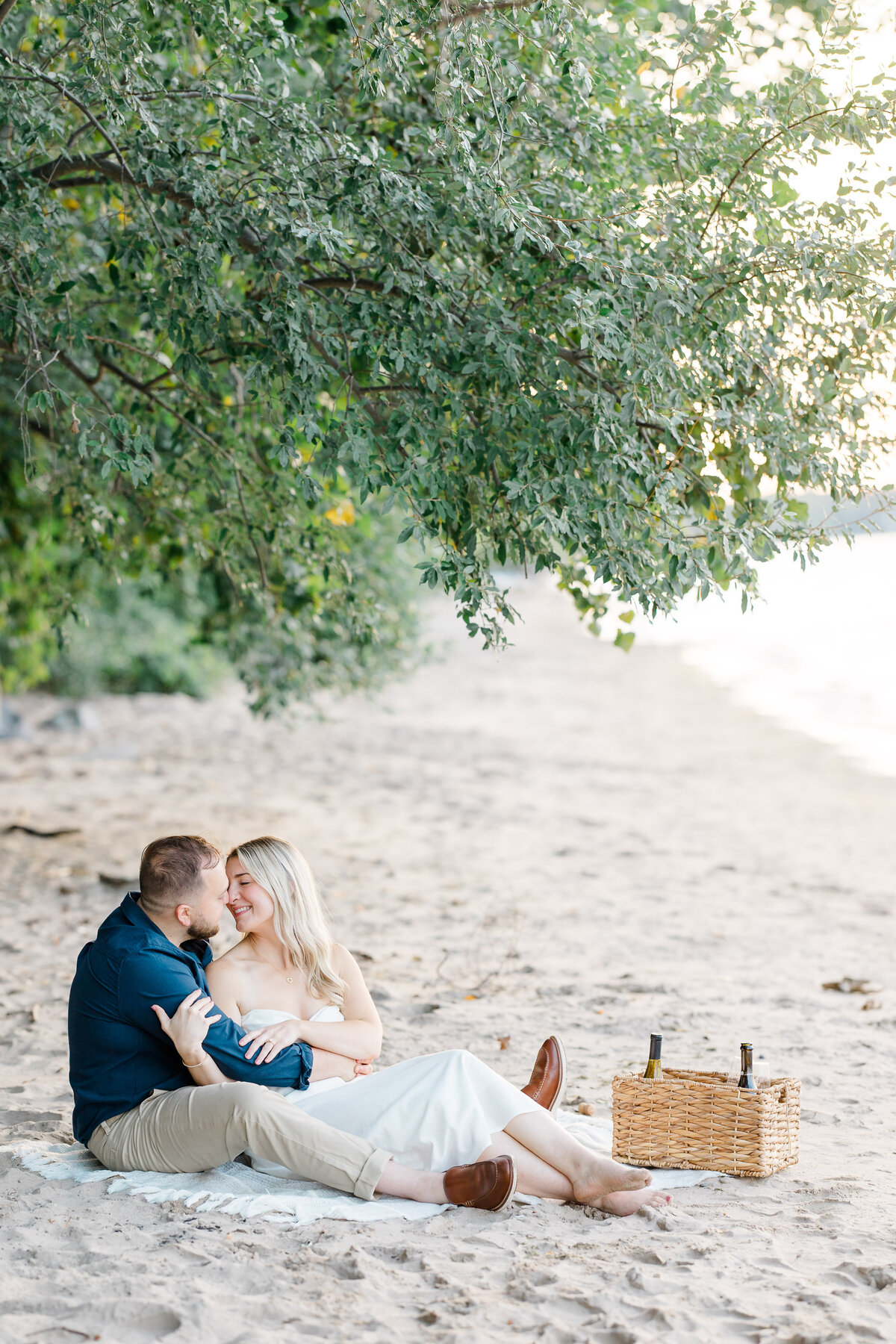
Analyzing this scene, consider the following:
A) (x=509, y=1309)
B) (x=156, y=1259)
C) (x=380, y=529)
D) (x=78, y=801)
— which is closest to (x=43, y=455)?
(x=380, y=529)

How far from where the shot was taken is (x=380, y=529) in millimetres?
10102

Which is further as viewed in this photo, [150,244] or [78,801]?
[78,801]

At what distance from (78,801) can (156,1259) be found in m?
9.22

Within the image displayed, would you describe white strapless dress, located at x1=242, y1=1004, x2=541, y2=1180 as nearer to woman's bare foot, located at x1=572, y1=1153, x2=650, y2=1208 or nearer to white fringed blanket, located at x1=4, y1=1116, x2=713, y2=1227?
white fringed blanket, located at x1=4, y1=1116, x2=713, y2=1227

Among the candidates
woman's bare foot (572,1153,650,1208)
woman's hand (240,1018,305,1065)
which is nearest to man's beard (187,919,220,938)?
woman's hand (240,1018,305,1065)

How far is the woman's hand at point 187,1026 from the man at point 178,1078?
3 cm

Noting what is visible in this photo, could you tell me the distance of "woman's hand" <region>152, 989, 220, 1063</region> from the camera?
3.66m

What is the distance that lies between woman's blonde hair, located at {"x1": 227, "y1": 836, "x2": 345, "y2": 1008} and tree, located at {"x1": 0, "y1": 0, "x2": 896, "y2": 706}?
114 centimetres

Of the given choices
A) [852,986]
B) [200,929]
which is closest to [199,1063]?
[200,929]

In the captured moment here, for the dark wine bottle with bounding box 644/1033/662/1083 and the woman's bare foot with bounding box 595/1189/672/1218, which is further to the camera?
the dark wine bottle with bounding box 644/1033/662/1083

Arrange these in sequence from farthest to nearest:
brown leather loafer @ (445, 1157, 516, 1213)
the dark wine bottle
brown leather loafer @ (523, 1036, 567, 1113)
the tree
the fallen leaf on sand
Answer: the fallen leaf on sand, the tree, brown leather loafer @ (523, 1036, 567, 1113), the dark wine bottle, brown leather loafer @ (445, 1157, 516, 1213)

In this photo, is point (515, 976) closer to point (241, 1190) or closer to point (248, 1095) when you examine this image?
point (241, 1190)

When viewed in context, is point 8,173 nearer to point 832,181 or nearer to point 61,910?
point 832,181

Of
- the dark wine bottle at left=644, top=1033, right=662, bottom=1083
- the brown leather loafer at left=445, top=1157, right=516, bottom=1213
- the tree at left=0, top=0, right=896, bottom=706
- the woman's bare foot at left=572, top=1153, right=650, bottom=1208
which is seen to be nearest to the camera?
the brown leather loafer at left=445, top=1157, right=516, bottom=1213
